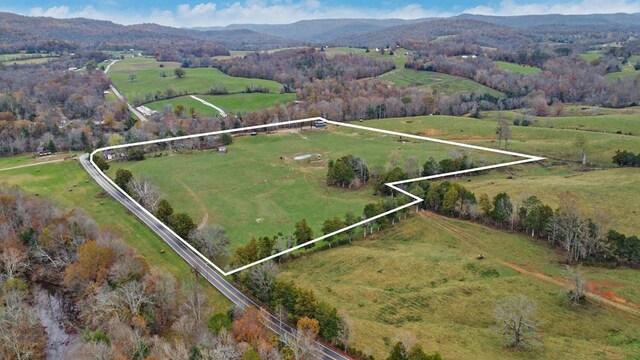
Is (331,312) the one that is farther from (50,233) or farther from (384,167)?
(384,167)

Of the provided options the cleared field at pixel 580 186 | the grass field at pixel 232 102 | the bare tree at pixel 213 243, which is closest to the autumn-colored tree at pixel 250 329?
the bare tree at pixel 213 243

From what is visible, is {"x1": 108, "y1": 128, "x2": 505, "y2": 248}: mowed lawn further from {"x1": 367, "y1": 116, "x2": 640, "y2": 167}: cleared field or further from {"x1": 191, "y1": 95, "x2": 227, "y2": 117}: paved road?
{"x1": 191, "y1": 95, "x2": 227, "y2": 117}: paved road

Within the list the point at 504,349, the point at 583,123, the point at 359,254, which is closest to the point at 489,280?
the point at 504,349

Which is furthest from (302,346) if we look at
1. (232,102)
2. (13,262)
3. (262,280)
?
(232,102)

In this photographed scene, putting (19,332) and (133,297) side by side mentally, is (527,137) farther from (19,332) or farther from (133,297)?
(19,332)

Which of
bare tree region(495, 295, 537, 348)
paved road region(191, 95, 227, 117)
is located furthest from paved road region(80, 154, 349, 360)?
paved road region(191, 95, 227, 117)
